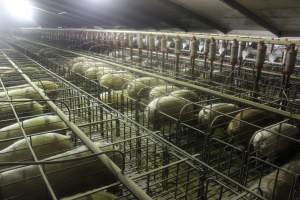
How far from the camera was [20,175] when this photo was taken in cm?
235

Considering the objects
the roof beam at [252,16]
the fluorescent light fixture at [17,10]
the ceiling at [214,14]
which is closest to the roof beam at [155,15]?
the ceiling at [214,14]

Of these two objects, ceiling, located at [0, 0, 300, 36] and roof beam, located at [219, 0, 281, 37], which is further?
roof beam, located at [219, 0, 281, 37]

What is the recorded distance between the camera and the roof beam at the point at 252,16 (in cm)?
694

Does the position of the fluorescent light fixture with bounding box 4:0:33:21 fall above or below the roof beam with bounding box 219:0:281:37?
above

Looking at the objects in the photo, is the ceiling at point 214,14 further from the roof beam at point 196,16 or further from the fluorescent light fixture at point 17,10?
the fluorescent light fixture at point 17,10

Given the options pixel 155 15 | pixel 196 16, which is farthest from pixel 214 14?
pixel 155 15

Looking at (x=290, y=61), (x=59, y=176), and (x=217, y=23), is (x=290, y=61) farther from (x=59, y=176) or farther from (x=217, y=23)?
(x=217, y=23)

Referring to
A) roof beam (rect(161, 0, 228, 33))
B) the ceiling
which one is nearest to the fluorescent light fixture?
the ceiling

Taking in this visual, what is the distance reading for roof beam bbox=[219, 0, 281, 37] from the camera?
22.8ft

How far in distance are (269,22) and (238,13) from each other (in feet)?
3.00

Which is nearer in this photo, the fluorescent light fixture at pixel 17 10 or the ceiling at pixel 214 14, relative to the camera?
the ceiling at pixel 214 14

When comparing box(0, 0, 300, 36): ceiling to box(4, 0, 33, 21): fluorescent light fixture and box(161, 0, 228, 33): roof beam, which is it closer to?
box(161, 0, 228, 33): roof beam

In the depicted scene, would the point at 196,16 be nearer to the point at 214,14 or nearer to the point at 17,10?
the point at 214,14

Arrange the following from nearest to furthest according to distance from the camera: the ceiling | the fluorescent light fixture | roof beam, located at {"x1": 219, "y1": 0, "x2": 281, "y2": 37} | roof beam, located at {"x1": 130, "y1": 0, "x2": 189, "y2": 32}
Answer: the ceiling → roof beam, located at {"x1": 219, "y1": 0, "x2": 281, "y2": 37} → roof beam, located at {"x1": 130, "y1": 0, "x2": 189, "y2": 32} → the fluorescent light fixture
